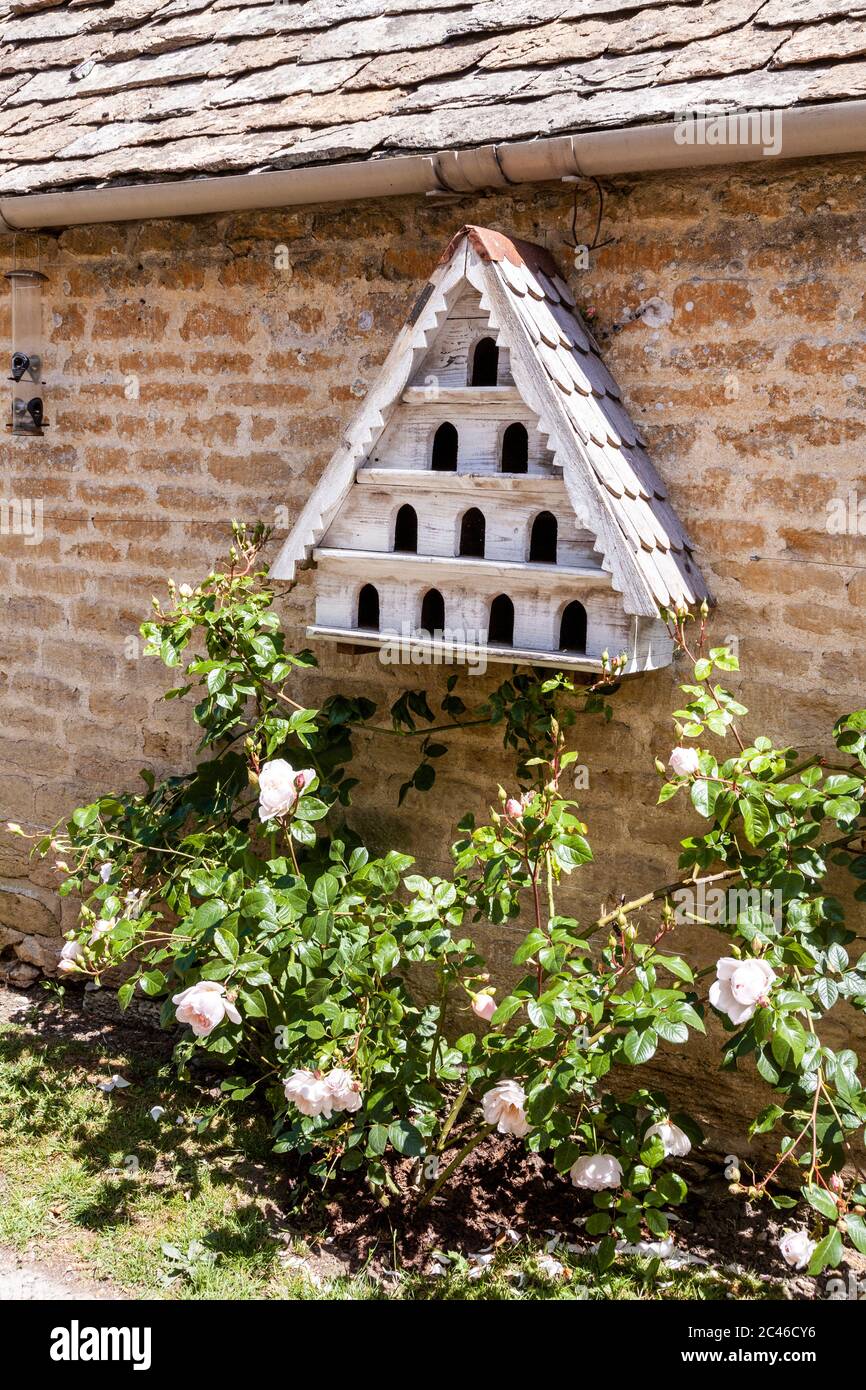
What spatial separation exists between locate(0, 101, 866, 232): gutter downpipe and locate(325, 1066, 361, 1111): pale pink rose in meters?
2.54

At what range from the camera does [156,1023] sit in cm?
472

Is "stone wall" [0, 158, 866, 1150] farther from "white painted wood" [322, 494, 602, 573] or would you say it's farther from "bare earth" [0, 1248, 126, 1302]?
"bare earth" [0, 1248, 126, 1302]

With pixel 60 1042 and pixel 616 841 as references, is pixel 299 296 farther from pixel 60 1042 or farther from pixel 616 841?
pixel 60 1042

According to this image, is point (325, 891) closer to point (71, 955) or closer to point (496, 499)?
point (71, 955)

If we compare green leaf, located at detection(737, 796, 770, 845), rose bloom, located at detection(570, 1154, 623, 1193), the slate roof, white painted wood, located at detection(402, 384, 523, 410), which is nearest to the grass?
rose bloom, located at detection(570, 1154, 623, 1193)

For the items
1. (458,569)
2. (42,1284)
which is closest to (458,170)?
(458,569)

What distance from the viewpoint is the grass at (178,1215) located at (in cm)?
322

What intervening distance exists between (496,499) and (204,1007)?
1.60 metres

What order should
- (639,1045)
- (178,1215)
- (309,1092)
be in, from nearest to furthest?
(639,1045) → (309,1092) → (178,1215)

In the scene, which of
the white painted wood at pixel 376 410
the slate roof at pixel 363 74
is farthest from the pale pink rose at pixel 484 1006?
the slate roof at pixel 363 74

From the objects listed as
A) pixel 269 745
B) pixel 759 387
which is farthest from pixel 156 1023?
pixel 759 387

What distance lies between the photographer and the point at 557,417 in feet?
10.5

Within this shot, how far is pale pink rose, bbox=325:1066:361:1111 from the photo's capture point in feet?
9.91

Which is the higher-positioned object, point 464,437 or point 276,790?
point 464,437
